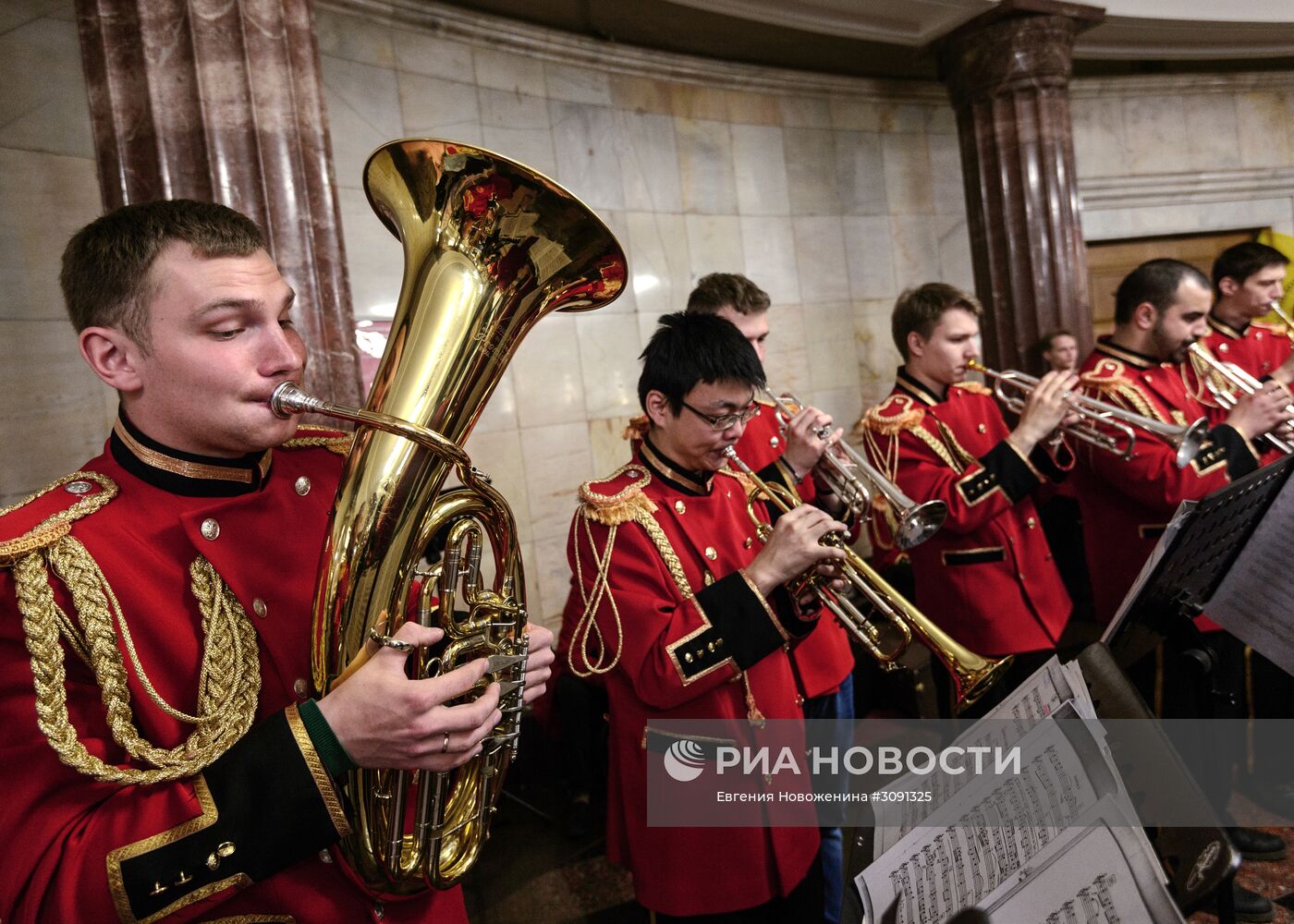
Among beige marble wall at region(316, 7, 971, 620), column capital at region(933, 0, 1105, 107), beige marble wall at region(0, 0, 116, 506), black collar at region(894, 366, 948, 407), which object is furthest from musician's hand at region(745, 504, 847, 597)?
column capital at region(933, 0, 1105, 107)

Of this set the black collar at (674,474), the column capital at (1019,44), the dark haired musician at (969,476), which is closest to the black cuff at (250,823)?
the black collar at (674,474)

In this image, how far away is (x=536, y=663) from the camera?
153 cm

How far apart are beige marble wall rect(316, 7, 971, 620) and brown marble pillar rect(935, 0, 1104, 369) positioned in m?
1.21

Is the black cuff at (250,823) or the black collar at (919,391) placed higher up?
the black collar at (919,391)

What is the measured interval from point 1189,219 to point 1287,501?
7.86 m

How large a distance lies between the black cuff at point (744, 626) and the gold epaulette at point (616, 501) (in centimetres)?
32

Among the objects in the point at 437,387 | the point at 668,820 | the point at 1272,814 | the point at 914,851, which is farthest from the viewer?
the point at 1272,814

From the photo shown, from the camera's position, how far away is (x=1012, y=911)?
101 centimetres

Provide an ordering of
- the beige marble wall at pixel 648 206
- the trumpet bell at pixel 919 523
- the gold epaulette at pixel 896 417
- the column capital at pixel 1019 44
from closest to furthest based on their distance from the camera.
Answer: the trumpet bell at pixel 919 523 < the gold epaulette at pixel 896 417 < the beige marble wall at pixel 648 206 < the column capital at pixel 1019 44

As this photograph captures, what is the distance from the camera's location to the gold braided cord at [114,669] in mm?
1196

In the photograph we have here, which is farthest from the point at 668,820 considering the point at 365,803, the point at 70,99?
the point at 70,99

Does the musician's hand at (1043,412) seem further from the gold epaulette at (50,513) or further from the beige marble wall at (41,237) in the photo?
the beige marble wall at (41,237)

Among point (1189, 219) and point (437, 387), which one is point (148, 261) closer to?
point (437, 387)

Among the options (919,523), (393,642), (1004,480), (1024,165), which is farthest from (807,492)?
(1024,165)
